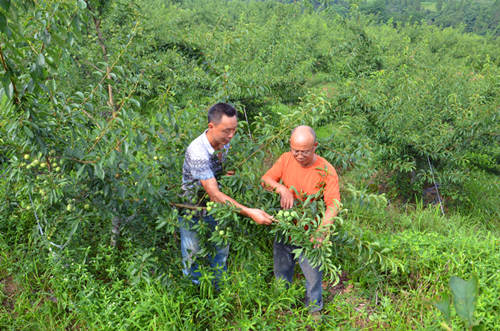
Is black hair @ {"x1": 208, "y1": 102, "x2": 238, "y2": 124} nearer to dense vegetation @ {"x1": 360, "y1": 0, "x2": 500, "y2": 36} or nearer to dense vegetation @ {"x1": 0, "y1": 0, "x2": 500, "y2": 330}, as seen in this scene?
dense vegetation @ {"x1": 0, "y1": 0, "x2": 500, "y2": 330}

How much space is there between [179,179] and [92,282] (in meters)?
1.12

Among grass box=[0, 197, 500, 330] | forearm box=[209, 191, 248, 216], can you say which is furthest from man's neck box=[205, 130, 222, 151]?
grass box=[0, 197, 500, 330]

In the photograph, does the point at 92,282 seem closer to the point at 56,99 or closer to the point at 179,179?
the point at 179,179

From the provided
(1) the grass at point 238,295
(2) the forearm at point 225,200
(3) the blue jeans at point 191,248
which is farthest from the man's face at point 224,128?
(1) the grass at point 238,295

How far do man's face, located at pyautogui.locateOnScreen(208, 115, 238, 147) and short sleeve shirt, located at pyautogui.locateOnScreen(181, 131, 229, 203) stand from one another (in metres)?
0.11

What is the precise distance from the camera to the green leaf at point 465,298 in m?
0.62

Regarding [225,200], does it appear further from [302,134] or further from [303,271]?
[303,271]

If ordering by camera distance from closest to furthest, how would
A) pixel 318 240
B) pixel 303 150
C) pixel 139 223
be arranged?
pixel 318 240 < pixel 303 150 < pixel 139 223

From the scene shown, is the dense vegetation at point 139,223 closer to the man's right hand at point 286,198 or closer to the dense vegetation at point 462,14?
the man's right hand at point 286,198

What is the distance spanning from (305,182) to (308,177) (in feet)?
0.16

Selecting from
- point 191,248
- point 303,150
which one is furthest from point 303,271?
point 303,150

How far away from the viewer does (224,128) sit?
2.35 meters

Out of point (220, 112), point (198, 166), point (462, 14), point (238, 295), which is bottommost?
point (462, 14)

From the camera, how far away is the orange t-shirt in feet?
8.25
